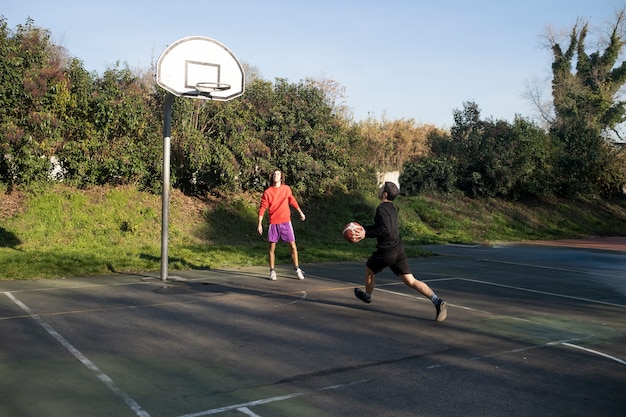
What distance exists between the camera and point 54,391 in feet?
16.1

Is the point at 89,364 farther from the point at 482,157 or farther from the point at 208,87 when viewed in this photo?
the point at 482,157

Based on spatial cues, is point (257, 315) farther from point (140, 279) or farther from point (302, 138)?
point (302, 138)

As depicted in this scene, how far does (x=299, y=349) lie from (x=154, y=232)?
35.7ft

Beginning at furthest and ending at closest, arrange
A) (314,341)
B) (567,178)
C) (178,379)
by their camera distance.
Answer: (567,178) < (314,341) < (178,379)

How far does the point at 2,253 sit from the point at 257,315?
24.0 feet

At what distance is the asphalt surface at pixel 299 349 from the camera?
4.86 metres

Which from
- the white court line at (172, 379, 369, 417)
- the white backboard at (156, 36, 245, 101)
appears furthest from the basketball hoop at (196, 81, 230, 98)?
the white court line at (172, 379, 369, 417)

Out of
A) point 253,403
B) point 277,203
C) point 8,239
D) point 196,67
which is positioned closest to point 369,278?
point 277,203

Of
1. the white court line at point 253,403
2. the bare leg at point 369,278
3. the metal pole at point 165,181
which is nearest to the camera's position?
the white court line at point 253,403

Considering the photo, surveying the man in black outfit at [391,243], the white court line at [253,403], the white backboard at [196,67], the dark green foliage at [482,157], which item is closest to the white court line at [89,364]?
the white court line at [253,403]

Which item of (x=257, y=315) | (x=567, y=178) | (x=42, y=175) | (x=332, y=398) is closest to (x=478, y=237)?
(x=567, y=178)

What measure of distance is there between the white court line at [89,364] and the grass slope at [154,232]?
328 cm

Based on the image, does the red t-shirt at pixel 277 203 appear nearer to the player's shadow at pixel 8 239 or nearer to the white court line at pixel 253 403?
the white court line at pixel 253 403

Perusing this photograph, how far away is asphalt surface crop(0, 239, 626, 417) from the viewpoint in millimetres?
4863
